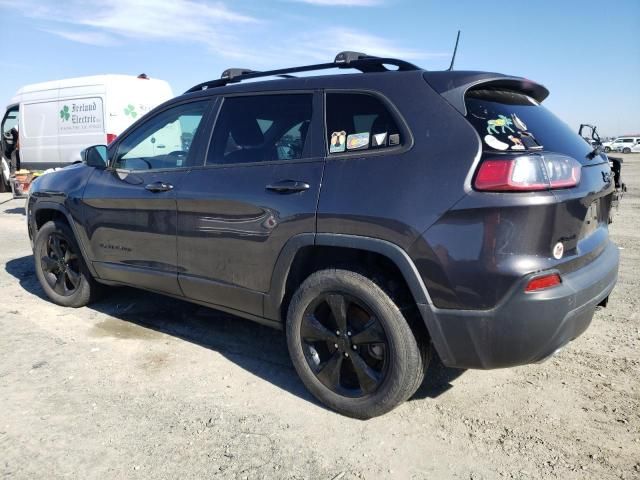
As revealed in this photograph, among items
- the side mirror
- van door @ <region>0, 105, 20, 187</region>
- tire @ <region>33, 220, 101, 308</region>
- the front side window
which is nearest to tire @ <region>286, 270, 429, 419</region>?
the front side window

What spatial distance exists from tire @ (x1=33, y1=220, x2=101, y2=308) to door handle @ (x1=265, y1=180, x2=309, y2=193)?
2.40m

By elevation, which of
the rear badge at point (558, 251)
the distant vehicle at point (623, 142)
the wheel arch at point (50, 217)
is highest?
the distant vehicle at point (623, 142)

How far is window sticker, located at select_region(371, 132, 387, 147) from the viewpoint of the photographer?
2.80 meters

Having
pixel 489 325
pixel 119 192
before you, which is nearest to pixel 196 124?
pixel 119 192

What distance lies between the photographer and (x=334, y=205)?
2.82 metres

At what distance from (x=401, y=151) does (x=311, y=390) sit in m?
1.46

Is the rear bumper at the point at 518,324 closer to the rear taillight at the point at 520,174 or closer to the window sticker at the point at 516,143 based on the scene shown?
the rear taillight at the point at 520,174

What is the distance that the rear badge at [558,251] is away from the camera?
243cm

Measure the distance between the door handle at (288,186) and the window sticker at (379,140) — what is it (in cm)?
43

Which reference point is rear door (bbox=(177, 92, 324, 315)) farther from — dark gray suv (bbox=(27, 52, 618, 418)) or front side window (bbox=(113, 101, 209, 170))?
front side window (bbox=(113, 101, 209, 170))

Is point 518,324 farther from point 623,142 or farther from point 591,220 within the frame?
point 623,142

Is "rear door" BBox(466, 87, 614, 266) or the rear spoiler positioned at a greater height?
the rear spoiler

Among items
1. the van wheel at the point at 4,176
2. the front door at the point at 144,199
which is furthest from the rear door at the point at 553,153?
the van wheel at the point at 4,176

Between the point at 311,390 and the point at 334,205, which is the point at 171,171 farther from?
the point at 311,390
